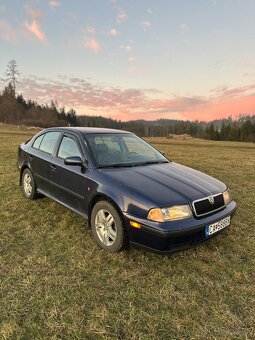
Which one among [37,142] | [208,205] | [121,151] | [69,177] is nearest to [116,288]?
[208,205]

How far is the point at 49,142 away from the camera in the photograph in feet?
16.0

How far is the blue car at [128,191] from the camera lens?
9.87 feet

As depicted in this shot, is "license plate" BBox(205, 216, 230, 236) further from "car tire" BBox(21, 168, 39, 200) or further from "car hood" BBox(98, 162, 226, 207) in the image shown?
"car tire" BBox(21, 168, 39, 200)

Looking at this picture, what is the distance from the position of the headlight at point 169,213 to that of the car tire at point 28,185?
9.92 feet

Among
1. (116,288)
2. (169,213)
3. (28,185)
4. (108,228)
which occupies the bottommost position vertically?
(116,288)

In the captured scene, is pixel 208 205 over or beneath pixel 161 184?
beneath

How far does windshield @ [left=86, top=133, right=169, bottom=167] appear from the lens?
4.00 m

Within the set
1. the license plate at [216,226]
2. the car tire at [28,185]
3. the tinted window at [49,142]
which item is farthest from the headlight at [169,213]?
the car tire at [28,185]

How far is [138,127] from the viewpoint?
140 m

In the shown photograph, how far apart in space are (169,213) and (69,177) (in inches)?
69.0

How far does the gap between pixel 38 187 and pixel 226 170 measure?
705 centimetres

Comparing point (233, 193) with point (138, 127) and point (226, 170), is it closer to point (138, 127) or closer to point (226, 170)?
point (226, 170)

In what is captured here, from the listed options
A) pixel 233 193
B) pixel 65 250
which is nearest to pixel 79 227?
pixel 65 250

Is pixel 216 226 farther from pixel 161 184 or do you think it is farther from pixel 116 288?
pixel 116 288
